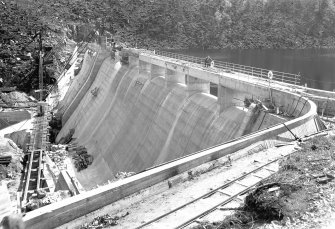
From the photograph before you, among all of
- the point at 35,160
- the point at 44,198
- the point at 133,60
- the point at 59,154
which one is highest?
the point at 133,60

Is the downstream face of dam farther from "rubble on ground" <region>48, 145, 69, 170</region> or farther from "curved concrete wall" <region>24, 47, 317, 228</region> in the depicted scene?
"rubble on ground" <region>48, 145, 69, 170</region>

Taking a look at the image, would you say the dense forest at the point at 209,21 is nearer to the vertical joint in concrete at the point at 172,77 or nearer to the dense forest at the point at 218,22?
the dense forest at the point at 218,22

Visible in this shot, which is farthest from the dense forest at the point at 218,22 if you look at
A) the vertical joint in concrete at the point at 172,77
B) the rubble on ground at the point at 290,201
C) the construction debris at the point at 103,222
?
the construction debris at the point at 103,222

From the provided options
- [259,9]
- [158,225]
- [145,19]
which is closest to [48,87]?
[158,225]

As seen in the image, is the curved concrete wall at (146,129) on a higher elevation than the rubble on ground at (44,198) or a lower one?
higher

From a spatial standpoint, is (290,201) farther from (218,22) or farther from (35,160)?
(218,22)

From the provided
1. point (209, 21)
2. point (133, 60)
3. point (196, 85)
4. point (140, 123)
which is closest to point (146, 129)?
point (140, 123)
